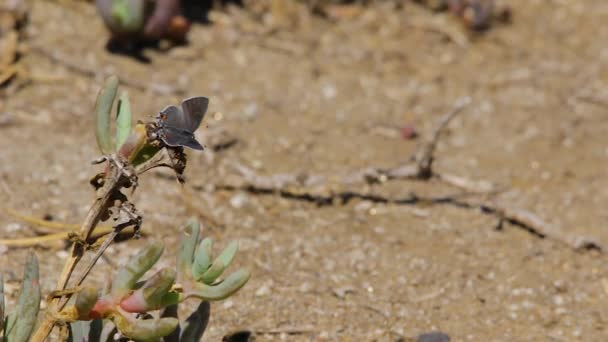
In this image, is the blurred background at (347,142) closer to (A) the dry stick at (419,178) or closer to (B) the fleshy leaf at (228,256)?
(A) the dry stick at (419,178)

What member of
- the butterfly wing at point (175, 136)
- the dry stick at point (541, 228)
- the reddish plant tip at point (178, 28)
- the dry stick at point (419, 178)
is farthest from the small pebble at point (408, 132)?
the butterfly wing at point (175, 136)

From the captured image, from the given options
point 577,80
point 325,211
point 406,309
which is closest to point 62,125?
point 325,211

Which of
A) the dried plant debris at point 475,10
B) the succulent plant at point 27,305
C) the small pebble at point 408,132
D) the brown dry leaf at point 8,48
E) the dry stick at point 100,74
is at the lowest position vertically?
the small pebble at point 408,132

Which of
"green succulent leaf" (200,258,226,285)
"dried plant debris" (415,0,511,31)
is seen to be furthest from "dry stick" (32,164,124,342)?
"dried plant debris" (415,0,511,31)

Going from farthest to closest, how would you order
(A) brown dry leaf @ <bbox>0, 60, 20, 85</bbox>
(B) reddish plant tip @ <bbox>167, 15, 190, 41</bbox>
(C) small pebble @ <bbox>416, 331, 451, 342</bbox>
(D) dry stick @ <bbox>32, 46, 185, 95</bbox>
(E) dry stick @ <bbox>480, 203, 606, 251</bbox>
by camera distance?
1. (B) reddish plant tip @ <bbox>167, 15, 190, 41</bbox>
2. (D) dry stick @ <bbox>32, 46, 185, 95</bbox>
3. (A) brown dry leaf @ <bbox>0, 60, 20, 85</bbox>
4. (E) dry stick @ <bbox>480, 203, 606, 251</bbox>
5. (C) small pebble @ <bbox>416, 331, 451, 342</bbox>

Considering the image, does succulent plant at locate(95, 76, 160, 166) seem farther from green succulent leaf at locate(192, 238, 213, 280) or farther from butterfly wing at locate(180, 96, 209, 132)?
green succulent leaf at locate(192, 238, 213, 280)

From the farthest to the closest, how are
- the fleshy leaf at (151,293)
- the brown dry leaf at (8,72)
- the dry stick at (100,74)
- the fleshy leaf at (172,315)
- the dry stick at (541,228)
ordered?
the dry stick at (100,74) → the brown dry leaf at (8,72) → the dry stick at (541,228) → the fleshy leaf at (172,315) → the fleshy leaf at (151,293)

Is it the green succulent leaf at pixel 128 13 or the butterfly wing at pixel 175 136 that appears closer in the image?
the butterfly wing at pixel 175 136
